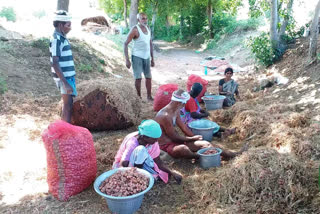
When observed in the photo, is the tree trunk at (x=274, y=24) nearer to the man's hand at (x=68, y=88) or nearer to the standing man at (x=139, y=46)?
the standing man at (x=139, y=46)

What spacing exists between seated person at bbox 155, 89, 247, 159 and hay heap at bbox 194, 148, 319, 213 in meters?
0.61

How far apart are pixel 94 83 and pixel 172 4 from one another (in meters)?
19.2

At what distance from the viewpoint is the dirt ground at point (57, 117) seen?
2660 millimetres

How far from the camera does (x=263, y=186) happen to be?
2.46m

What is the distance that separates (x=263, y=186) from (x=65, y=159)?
1839 mm

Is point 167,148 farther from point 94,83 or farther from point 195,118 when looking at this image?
point 94,83

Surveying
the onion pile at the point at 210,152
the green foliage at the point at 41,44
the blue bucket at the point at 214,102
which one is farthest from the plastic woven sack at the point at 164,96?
the green foliage at the point at 41,44

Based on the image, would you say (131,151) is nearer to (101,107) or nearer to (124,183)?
(124,183)

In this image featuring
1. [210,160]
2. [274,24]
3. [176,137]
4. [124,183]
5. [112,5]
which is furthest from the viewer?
[112,5]

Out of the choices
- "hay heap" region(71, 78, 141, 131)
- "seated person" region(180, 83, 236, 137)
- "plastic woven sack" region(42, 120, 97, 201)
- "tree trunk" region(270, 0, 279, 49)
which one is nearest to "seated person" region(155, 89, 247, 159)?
"seated person" region(180, 83, 236, 137)

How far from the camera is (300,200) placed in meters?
2.33

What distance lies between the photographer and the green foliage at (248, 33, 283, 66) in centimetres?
814

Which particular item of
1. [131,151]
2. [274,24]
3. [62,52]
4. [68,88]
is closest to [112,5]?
[274,24]

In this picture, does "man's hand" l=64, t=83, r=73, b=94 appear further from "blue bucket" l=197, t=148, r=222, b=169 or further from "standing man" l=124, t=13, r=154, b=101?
"standing man" l=124, t=13, r=154, b=101
